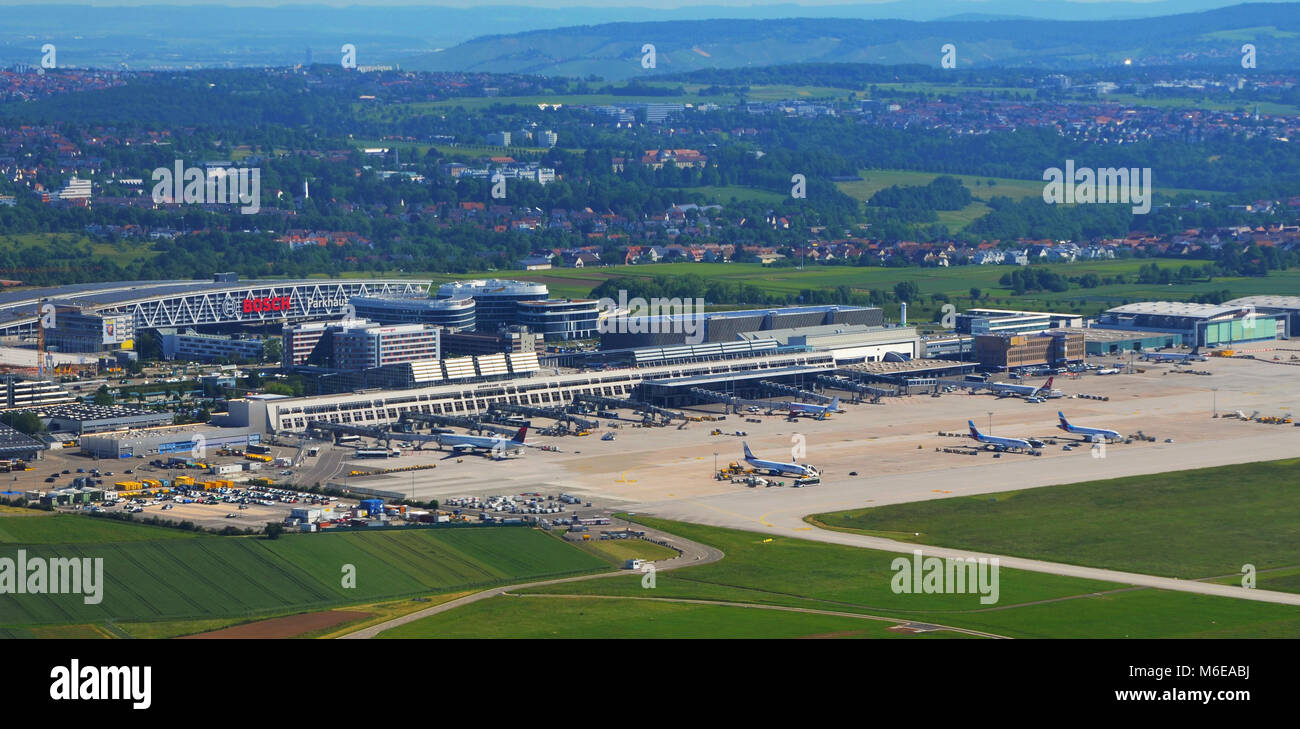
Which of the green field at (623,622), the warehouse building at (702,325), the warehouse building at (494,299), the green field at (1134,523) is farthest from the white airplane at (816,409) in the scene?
the green field at (623,622)

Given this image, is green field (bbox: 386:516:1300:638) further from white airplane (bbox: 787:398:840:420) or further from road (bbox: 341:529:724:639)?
white airplane (bbox: 787:398:840:420)

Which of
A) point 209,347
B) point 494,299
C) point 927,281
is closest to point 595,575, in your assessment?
point 209,347

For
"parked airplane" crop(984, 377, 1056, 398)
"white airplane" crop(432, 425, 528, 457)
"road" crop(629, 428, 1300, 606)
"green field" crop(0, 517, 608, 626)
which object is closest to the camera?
"green field" crop(0, 517, 608, 626)

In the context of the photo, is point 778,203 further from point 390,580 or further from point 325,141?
point 390,580

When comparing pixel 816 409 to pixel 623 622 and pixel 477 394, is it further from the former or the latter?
pixel 623 622

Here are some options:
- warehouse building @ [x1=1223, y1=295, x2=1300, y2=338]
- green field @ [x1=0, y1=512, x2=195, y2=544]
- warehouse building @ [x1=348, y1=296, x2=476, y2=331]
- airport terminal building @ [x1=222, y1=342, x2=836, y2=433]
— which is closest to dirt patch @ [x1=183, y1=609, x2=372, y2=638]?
green field @ [x1=0, y1=512, x2=195, y2=544]

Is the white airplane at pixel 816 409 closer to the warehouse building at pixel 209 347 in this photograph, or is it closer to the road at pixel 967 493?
the road at pixel 967 493
